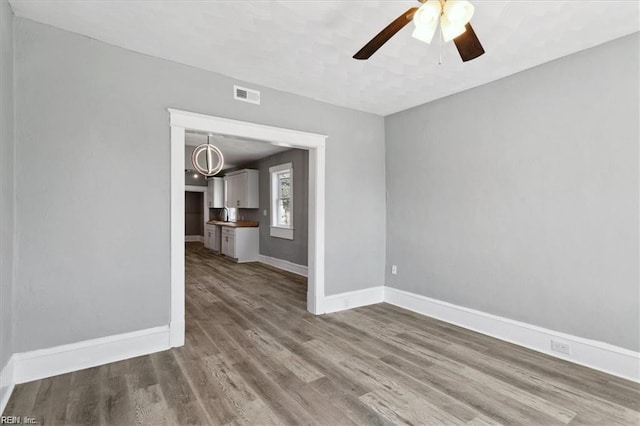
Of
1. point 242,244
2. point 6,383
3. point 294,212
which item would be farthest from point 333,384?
point 242,244

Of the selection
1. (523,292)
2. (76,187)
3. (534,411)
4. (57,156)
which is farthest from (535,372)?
(57,156)

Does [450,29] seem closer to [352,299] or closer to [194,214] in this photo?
[352,299]

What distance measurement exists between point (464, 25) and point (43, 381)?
3.79 meters

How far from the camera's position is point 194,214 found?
41.0 ft

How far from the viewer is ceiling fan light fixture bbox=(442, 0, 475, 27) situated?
1614 mm

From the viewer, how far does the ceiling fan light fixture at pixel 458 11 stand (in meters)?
1.61

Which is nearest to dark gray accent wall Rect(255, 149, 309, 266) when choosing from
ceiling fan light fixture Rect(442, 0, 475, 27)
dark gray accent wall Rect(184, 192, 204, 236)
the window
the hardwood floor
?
the window

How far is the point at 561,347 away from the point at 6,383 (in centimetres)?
446

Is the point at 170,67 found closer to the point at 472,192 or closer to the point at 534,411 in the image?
the point at 472,192

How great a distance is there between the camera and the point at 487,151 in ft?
11.6

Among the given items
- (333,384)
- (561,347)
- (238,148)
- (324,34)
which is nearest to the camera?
(333,384)

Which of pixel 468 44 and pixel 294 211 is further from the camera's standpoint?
pixel 294 211

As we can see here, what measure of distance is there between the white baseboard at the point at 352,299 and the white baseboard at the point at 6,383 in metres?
2.93

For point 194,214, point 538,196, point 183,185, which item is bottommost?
point 194,214
